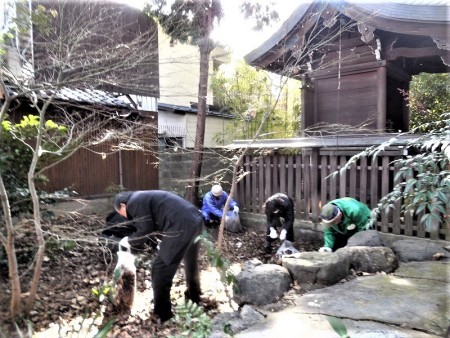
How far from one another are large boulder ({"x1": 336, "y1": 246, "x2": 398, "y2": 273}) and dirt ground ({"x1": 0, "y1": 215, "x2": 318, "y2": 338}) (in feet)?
4.99

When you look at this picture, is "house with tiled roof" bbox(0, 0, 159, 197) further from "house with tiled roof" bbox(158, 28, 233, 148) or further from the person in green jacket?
the person in green jacket

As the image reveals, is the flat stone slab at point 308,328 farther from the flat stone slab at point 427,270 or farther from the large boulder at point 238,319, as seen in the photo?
the flat stone slab at point 427,270

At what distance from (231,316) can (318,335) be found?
39.0 inches

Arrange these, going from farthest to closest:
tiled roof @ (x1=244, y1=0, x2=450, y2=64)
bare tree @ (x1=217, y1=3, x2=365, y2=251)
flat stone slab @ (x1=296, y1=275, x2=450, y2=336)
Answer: bare tree @ (x1=217, y1=3, x2=365, y2=251)
tiled roof @ (x1=244, y1=0, x2=450, y2=64)
flat stone slab @ (x1=296, y1=275, x2=450, y2=336)

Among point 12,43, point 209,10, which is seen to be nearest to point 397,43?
point 209,10

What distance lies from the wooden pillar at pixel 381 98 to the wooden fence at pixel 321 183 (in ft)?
3.14

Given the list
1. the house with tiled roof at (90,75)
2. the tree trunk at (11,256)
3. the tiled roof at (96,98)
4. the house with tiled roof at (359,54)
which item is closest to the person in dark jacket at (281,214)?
the house with tiled roof at (359,54)

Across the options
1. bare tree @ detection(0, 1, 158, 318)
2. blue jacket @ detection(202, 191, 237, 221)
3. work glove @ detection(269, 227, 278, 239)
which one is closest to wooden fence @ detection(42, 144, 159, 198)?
bare tree @ detection(0, 1, 158, 318)

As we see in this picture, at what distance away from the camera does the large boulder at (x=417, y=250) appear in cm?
515

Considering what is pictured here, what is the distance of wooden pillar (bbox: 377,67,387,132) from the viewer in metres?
7.22

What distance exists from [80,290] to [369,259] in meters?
3.90

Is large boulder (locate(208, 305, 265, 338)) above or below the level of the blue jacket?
below

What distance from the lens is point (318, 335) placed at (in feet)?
9.97

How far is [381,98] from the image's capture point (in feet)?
23.7
